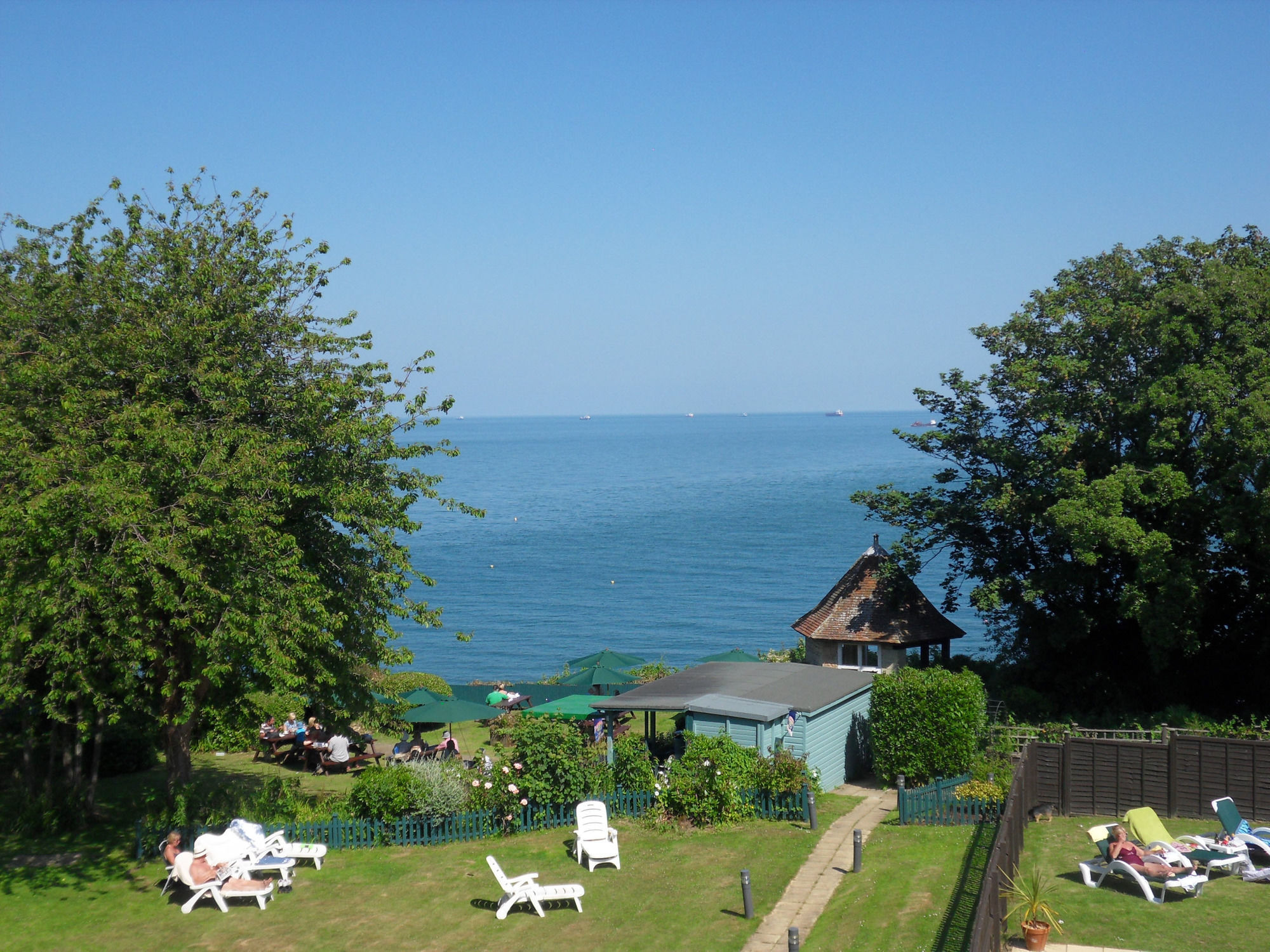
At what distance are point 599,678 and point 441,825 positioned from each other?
1396 cm

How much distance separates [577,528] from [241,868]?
101m

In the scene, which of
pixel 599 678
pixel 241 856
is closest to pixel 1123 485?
pixel 599 678

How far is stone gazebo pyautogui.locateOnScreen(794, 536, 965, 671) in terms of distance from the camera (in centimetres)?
2823

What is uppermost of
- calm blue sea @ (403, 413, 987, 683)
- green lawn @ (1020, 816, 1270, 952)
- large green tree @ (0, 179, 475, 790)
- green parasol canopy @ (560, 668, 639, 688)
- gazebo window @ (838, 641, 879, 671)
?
large green tree @ (0, 179, 475, 790)

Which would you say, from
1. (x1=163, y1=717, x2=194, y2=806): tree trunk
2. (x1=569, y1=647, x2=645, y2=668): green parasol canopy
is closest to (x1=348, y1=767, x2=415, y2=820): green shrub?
(x1=163, y1=717, x2=194, y2=806): tree trunk

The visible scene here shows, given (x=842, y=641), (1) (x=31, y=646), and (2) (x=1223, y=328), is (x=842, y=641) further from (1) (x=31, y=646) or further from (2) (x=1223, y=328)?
(1) (x=31, y=646)

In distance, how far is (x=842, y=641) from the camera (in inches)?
1125

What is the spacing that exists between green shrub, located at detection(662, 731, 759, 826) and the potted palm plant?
6.75 m

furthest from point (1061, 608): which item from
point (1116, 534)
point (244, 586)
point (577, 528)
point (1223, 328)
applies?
point (577, 528)

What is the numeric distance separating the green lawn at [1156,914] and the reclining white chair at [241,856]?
38.0 feet

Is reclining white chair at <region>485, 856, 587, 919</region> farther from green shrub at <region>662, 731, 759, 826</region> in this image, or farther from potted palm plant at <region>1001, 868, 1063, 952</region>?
potted palm plant at <region>1001, 868, 1063, 952</region>

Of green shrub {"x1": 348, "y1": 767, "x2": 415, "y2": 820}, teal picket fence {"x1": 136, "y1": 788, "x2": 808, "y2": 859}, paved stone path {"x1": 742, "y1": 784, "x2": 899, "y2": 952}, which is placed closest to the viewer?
paved stone path {"x1": 742, "y1": 784, "x2": 899, "y2": 952}

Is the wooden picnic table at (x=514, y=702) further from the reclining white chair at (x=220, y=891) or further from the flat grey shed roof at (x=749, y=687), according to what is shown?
the reclining white chair at (x=220, y=891)

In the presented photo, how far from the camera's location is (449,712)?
1068 inches
